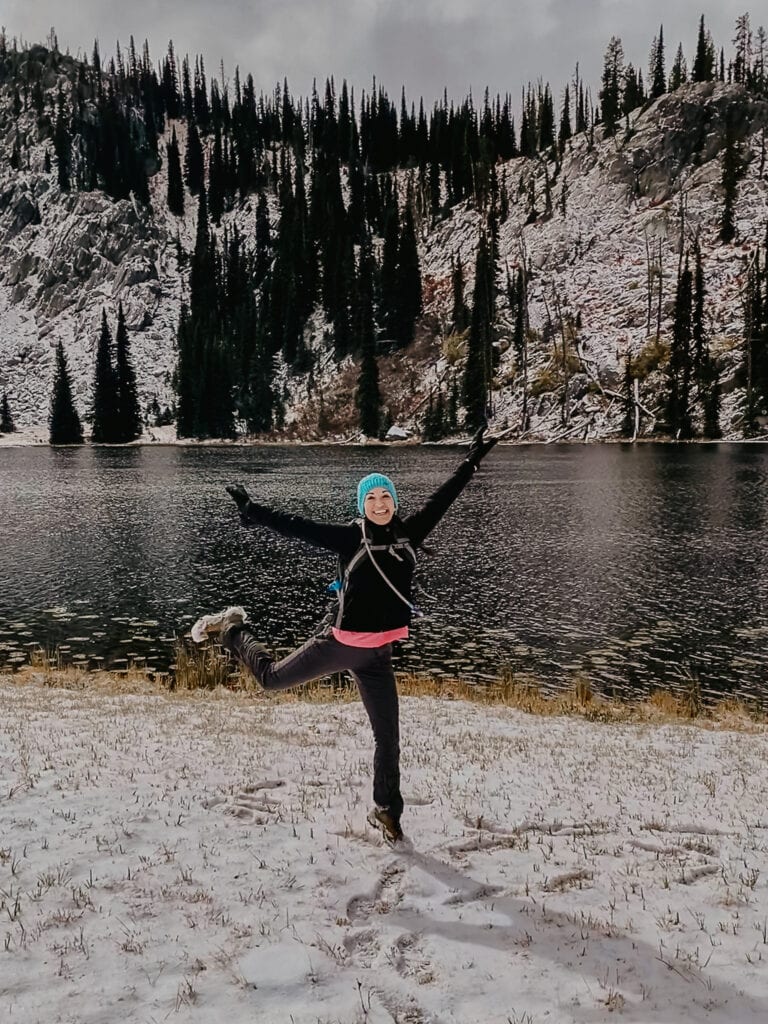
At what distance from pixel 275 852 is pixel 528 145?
188391 millimetres

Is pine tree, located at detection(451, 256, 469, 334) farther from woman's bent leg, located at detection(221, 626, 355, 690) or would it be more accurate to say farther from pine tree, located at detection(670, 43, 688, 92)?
woman's bent leg, located at detection(221, 626, 355, 690)

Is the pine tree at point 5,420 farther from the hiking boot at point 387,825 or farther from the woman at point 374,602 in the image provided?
the hiking boot at point 387,825

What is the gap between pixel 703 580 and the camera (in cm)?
2797

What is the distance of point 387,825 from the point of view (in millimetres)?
6164

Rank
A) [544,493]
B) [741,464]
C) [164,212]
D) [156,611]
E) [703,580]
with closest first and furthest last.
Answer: [156,611]
[703,580]
[544,493]
[741,464]
[164,212]

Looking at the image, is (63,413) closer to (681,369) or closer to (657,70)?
(681,369)

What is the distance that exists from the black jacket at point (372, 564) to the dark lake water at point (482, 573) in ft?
18.0

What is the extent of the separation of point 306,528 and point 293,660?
4.41 ft

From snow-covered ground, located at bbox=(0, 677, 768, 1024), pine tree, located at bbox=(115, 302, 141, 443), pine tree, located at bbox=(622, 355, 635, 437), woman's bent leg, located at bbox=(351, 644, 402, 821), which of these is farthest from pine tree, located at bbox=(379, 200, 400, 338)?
woman's bent leg, located at bbox=(351, 644, 402, 821)

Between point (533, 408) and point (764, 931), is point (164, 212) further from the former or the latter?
point (764, 931)

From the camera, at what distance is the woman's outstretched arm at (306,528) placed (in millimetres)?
6078

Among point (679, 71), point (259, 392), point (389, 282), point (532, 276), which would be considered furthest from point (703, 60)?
point (259, 392)

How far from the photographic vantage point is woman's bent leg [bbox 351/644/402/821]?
6.12 metres

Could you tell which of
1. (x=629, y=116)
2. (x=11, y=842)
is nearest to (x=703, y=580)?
(x=11, y=842)
